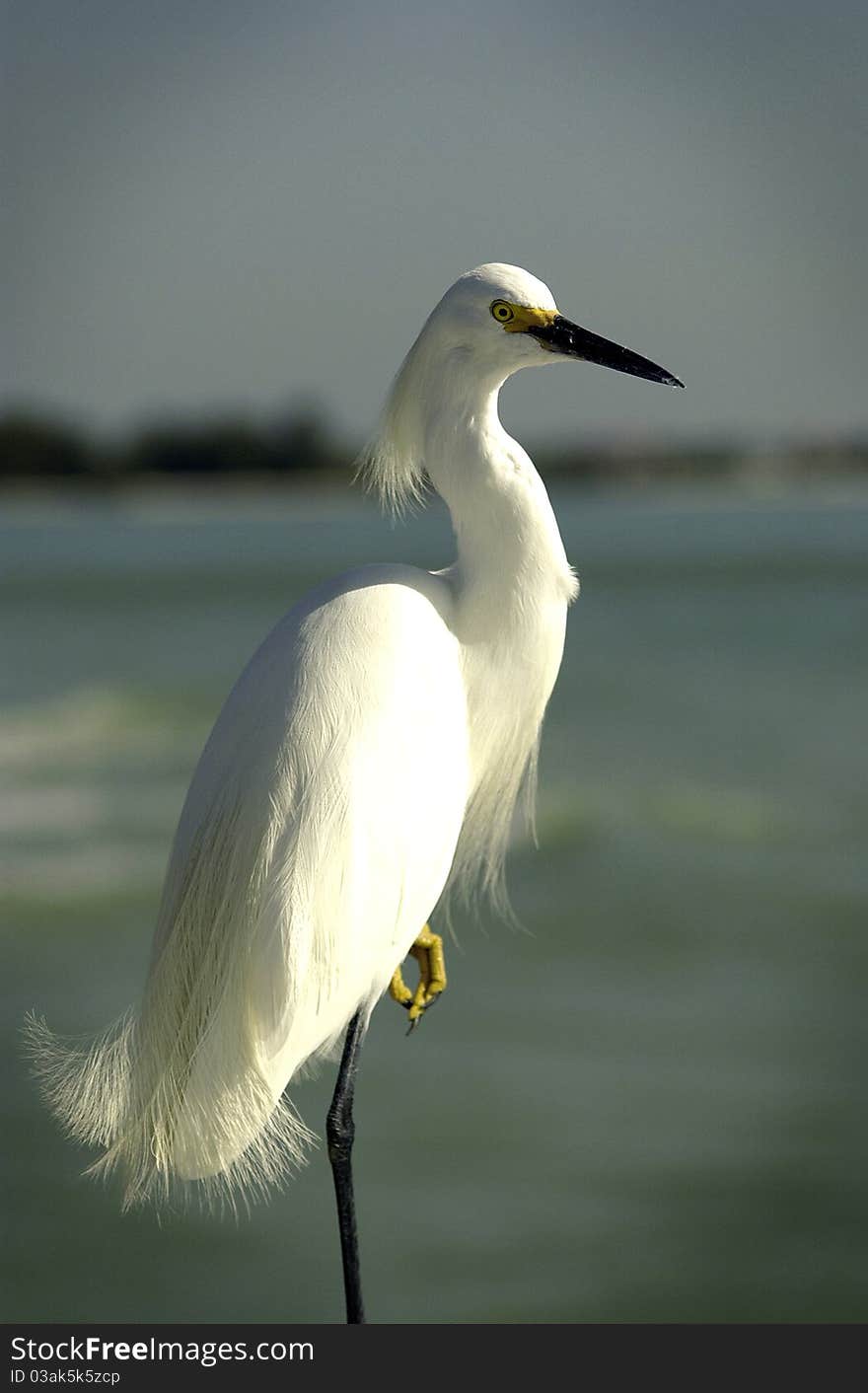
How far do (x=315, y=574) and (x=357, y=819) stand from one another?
7.66 m

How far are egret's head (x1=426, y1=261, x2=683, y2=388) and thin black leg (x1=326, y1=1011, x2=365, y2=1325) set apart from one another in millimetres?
592

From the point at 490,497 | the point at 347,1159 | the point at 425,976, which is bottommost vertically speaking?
the point at 347,1159

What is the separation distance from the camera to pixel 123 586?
9.23m

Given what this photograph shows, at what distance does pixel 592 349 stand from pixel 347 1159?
73 cm

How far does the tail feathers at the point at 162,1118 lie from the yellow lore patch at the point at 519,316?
2.19 feet

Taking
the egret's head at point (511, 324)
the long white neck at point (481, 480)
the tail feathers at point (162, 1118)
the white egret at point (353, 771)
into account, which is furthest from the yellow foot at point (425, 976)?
the egret's head at point (511, 324)

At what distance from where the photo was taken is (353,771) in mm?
1338

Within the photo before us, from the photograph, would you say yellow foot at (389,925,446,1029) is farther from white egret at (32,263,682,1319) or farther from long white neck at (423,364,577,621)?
long white neck at (423,364,577,621)

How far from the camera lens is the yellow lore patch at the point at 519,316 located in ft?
4.34

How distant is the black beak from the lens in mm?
1326

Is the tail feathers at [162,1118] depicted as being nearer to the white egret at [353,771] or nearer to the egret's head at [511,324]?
the white egret at [353,771]

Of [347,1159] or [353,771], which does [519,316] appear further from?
[347,1159]

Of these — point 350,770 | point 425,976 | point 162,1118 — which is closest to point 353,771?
point 350,770

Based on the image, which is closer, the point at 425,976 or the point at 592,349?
the point at 592,349
